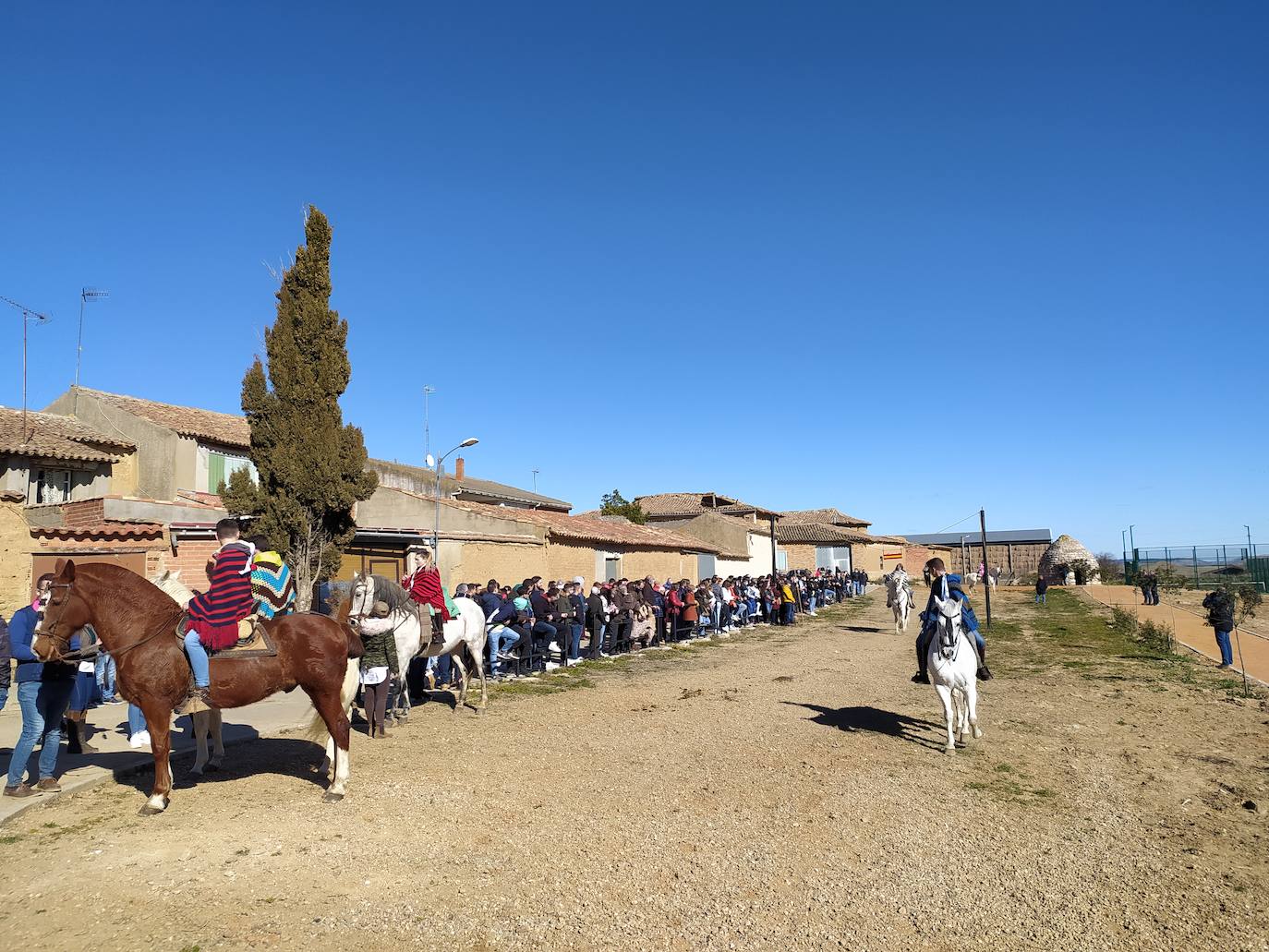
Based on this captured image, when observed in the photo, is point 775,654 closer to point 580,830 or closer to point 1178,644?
point 1178,644

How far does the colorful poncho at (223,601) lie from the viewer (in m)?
6.80

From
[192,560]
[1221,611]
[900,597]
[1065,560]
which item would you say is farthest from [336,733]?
[1065,560]

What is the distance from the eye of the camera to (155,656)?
262 inches

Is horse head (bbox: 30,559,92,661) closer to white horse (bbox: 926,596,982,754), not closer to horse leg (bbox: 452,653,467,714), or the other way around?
horse leg (bbox: 452,653,467,714)

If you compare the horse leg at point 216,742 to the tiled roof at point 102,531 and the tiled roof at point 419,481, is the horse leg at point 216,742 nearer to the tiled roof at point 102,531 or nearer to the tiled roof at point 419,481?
the tiled roof at point 102,531

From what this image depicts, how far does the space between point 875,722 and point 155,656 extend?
851 centimetres

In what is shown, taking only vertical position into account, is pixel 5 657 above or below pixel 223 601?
below

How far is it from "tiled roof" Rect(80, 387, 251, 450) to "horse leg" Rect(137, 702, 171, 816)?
20975 millimetres

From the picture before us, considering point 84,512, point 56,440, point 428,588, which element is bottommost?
point 428,588

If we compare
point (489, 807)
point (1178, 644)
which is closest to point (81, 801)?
point (489, 807)

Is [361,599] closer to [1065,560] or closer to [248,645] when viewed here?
[248,645]

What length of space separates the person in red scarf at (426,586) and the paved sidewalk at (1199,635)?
13345mm

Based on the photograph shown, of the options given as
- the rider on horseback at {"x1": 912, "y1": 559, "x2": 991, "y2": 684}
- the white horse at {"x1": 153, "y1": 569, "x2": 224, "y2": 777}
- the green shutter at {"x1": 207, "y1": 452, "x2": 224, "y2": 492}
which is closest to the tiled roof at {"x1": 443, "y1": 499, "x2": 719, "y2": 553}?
the green shutter at {"x1": 207, "y1": 452, "x2": 224, "y2": 492}

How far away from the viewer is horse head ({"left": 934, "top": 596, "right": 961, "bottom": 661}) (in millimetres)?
8867
